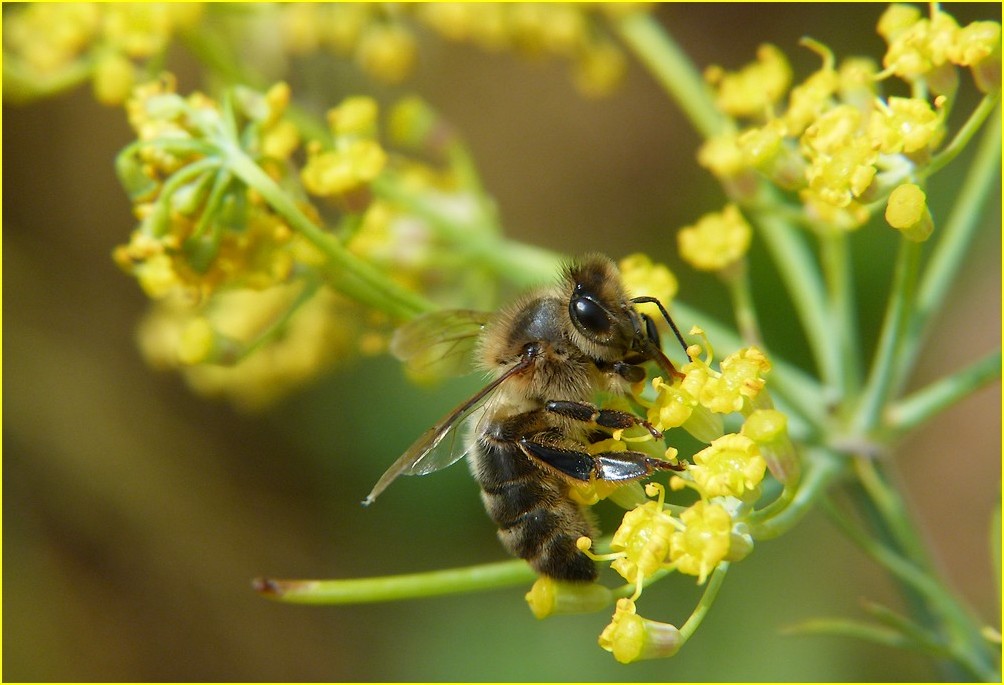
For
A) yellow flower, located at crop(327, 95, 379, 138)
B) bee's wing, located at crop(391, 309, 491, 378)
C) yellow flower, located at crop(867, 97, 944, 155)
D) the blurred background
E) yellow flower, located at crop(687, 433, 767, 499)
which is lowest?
the blurred background

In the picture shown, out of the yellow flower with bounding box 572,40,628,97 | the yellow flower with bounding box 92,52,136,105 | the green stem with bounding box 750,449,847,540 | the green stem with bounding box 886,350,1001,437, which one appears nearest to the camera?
the green stem with bounding box 750,449,847,540

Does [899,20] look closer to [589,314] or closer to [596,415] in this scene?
[589,314]

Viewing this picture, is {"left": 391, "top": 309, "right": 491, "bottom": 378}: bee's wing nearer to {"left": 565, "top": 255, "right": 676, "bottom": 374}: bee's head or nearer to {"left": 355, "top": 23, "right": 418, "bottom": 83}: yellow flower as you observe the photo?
{"left": 565, "top": 255, "right": 676, "bottom": 374}: bee's head

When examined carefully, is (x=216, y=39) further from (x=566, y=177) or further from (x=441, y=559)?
(x=566, y=177)

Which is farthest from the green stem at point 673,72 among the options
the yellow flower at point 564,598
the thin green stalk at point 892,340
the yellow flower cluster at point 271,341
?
the yellow flower at point 564,598

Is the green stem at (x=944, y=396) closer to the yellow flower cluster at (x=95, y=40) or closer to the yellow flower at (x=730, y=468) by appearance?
the yellow flower at (x=730, y=468)

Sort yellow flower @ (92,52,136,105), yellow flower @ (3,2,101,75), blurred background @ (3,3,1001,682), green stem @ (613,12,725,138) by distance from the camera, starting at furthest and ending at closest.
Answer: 1. blurred background @ (3,3,1001,682)
2. green stem @ (613,12,725,138)
3. yellow flower @ (3,2,101,75)
4. yellow flower @ (92,52,136,105)

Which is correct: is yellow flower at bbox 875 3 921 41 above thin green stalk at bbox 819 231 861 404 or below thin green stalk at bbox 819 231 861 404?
above

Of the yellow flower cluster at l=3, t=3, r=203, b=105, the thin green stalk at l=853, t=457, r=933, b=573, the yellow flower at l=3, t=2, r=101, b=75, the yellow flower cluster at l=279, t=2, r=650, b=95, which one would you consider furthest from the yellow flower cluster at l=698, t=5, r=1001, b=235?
the yellow flower at l=3, t=2, r=101, b=75
